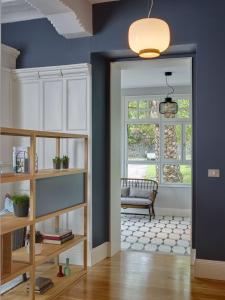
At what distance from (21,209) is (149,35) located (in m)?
1.82

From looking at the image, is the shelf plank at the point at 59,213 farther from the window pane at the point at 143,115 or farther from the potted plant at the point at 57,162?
the window pane at the point at 143,115

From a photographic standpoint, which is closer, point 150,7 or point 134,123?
point 150,7

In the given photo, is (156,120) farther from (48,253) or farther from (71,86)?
(48,253)

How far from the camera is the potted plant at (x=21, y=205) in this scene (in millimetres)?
3080

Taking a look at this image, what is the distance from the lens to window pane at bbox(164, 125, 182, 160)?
7.97 metres

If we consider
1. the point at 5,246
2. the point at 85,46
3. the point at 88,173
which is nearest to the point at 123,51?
the point at 85,46

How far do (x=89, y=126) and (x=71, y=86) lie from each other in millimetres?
573

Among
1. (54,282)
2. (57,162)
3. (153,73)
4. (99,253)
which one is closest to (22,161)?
(57,162)

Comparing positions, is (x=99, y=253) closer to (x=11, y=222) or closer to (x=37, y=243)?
(x=37, y=243)

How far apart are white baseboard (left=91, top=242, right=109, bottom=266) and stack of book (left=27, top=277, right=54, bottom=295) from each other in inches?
33.8

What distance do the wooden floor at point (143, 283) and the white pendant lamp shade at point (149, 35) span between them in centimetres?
231

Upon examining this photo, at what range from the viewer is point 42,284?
11.4 ft

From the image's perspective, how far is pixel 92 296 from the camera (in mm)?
3414

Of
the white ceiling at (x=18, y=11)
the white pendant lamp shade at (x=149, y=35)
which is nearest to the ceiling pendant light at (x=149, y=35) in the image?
the white pendant lamp shade at (x=149, y=35)
